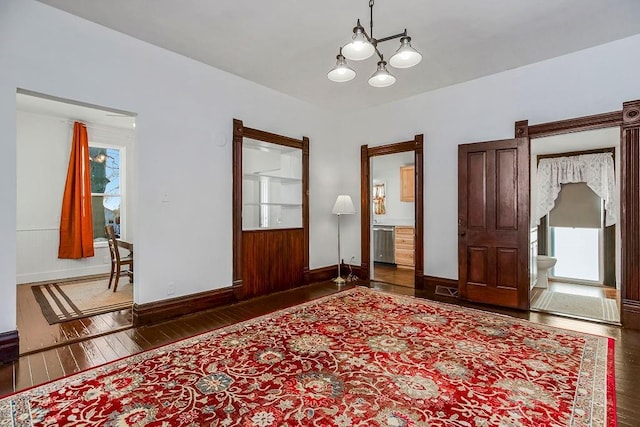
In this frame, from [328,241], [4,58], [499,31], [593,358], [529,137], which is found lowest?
[593,358]

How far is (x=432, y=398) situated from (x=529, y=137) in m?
3.49

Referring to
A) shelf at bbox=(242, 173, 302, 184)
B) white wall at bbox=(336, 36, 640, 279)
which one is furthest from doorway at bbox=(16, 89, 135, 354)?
white wall at bbox=(336, 36, 640, 279)

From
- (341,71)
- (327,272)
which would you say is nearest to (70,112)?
(341,71)

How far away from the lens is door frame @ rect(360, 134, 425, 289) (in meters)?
4.91

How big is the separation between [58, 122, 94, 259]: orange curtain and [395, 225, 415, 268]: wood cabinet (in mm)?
6124

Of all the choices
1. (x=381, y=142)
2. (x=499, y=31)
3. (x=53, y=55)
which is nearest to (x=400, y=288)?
(x=381, y=142)

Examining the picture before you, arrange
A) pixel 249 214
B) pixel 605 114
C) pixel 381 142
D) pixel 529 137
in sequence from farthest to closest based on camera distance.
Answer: pixel 381 142 → pixel 249 214 → pixel 529 137 → pixel 605 114

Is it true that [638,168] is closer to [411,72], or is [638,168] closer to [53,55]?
[411,72]

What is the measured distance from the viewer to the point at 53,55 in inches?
112

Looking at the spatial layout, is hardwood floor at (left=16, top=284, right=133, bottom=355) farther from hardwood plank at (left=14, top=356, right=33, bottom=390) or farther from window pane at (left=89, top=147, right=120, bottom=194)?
window pane at (left=89, top=147, right=120, bottom=194)

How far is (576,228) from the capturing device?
19.0 ft

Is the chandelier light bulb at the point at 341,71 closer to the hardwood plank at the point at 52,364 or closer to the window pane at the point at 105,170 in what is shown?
the hardwood plank at the point at 52,364

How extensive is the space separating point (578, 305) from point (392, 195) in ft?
14.6

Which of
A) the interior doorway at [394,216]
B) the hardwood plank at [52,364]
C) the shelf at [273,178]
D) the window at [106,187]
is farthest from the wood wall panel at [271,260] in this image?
the window at [106,187]
